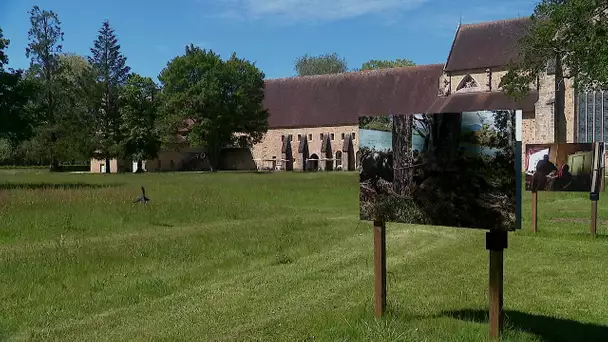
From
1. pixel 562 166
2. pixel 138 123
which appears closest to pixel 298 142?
pixel 138 123

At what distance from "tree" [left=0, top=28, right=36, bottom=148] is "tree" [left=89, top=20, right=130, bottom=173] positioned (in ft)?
101

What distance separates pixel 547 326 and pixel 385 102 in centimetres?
6209

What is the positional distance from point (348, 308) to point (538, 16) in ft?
72.5

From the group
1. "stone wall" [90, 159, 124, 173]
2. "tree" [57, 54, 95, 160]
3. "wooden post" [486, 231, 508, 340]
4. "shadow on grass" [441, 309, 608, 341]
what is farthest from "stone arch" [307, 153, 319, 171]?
"wooden post" [486, 231, 508, 340]

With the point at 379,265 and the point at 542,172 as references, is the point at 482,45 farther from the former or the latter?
the point at 379,265

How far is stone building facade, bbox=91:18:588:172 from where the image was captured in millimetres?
45906

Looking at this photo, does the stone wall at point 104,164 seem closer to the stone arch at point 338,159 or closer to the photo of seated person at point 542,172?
the stone arch at point 338,159

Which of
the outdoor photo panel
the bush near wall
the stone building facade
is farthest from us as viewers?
the bush near wall

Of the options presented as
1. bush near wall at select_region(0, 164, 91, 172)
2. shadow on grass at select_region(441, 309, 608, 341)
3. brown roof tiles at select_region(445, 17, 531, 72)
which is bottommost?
shadow on grass at select_region(441, 309, 608, 341)

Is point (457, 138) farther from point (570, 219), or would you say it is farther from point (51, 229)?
point (570, 219)

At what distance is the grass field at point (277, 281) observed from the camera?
216 inches

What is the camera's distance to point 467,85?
57000mm

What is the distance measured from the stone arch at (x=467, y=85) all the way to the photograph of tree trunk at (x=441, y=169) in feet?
175

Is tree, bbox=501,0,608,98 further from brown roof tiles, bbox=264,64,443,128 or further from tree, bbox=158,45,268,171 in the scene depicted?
brown roof tiles, bbox=264,64,443,128
